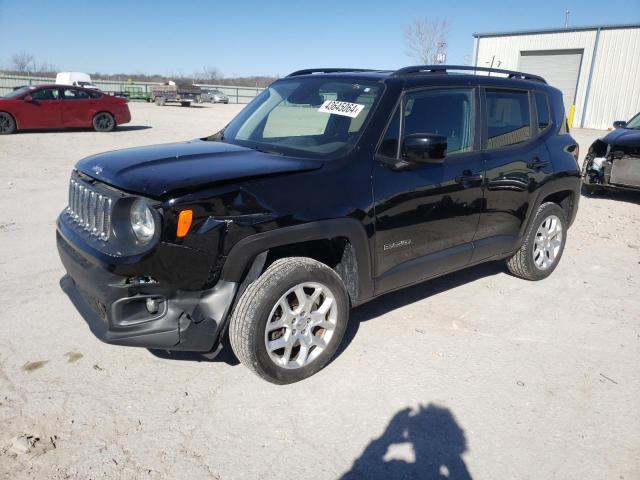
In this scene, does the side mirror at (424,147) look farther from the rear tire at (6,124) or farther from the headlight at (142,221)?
the rear tire at (6,124)

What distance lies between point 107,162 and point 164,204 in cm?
83

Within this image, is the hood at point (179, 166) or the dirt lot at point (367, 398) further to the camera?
the hood at point (179, 166)

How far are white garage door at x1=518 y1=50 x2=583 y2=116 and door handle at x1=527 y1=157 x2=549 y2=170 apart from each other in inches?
1012

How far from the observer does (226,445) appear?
8.89ft

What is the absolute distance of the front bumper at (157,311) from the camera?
280 centimetres

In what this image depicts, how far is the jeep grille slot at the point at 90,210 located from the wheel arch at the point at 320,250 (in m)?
0.78

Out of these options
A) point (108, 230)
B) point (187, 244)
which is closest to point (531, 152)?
point (187, 244)

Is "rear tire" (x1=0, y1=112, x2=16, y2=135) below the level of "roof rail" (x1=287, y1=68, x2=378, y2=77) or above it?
below

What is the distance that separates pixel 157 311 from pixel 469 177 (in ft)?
8.25

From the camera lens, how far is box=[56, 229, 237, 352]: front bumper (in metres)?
2.80

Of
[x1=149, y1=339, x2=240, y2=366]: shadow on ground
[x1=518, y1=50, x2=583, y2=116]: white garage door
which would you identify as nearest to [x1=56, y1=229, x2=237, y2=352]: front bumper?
[x1=149, y1=339, x2=240, y2=366]: shadow on ground

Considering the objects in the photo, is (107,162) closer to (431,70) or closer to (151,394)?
(151,394)

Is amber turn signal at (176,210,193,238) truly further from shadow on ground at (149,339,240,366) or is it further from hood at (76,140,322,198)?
shadow on ground at (149,339,240,366)

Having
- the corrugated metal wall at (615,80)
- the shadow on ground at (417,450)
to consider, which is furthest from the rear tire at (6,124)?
the corrugated metal wall at (615,80)
